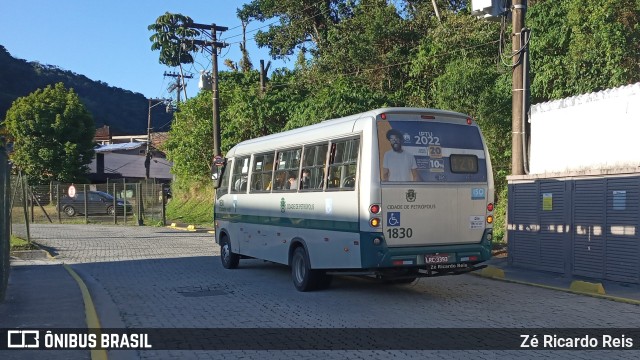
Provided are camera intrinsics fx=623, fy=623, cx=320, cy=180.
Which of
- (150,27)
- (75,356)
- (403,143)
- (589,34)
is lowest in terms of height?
(75,356)

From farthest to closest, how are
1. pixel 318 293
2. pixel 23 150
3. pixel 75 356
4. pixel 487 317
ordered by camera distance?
1. pixel 23 150
2. pixel 318 293
3. pixel 487 317
4. pixel 75 356

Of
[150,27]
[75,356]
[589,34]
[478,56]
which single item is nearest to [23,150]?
[150,27]

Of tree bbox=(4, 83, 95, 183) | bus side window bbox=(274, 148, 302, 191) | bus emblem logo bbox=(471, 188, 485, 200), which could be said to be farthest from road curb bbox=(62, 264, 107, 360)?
tree bbox=(4, 83, 95, 183)

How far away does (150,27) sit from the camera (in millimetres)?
65000

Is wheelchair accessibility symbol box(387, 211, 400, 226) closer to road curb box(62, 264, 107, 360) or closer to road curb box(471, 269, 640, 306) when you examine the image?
road curb box(471, 269, 640, 306)

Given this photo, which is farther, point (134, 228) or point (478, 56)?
point (134, 228)

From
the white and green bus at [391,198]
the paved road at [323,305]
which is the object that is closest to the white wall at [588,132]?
the paved road at [323,305]

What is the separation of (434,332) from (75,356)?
4324 mm

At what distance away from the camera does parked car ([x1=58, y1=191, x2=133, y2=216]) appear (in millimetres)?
35062

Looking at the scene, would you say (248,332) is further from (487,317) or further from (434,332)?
(487,317)

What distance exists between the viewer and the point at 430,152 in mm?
9922

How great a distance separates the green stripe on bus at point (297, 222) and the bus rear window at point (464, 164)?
1909mm

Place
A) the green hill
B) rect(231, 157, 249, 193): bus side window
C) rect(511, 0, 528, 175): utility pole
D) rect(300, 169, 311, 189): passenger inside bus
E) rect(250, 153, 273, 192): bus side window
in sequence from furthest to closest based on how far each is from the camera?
1. the green hill
2. rect(231, 157, 249, 193): bus side window
3. rect(511, 0, 528, 175): utility pole
4. rect(250, 153, 273, 192): bus side window
5. rect(300, 169, 311, 189): passenger inside bus

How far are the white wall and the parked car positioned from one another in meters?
26.2
